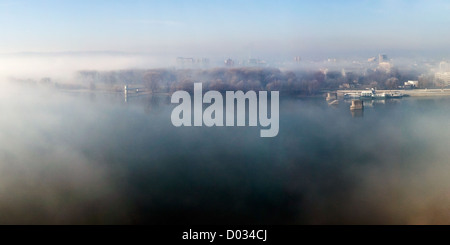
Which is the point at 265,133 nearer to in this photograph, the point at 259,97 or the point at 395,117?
the point at 259,97

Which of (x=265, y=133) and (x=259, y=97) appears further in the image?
(x=259, y=97)

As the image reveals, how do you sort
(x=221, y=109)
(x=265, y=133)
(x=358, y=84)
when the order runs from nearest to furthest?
(x=265, y=133) < (x=221, y=109) < (x=358, y=84)

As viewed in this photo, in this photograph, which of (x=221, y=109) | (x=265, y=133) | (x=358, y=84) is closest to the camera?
(x=265, y=133)

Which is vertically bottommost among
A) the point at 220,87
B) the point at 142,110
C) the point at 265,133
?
the point at 265,133

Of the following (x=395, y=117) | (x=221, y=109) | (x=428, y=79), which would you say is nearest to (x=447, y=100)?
(x=428, y=79)

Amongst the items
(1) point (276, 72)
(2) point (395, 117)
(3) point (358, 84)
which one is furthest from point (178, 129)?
(2) point (395, 117)

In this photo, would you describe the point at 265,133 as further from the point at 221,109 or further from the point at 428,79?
the point at 428,79

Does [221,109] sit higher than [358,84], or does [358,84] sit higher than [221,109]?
[358,84]

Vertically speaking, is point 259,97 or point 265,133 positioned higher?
point 259,97

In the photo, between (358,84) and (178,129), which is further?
(358,84)
